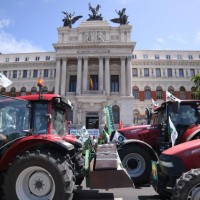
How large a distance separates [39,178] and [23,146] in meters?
0.72

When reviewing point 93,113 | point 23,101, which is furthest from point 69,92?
point 23,101

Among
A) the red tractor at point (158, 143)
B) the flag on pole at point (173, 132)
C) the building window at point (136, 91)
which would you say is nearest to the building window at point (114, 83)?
the building window at point (136, 91)

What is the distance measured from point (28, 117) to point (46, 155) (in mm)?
1039

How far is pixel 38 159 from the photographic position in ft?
13.6

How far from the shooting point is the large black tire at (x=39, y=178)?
4.06 meters

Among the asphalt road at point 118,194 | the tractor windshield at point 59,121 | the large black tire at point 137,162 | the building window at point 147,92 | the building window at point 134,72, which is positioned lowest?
the asphalt road at point 118,194

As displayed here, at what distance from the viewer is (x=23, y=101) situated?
4.82 m

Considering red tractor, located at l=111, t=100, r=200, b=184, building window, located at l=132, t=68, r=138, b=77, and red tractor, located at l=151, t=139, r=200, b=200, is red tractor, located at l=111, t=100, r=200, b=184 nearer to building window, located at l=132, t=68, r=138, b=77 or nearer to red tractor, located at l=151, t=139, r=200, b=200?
red tractor, located at l=151, t=139, r=200, b=200

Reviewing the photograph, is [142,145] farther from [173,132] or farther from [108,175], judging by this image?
[108,175]

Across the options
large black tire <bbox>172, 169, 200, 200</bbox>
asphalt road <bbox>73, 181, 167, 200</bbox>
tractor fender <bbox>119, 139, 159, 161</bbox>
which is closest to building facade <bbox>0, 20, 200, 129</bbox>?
tractor fender <bbox>119, 139, 159, 161</bbox>

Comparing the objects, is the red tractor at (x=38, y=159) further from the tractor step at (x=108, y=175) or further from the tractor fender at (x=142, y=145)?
the tractor fender at (x=142, y=145)

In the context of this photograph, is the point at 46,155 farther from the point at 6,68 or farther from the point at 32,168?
the point at 6,68

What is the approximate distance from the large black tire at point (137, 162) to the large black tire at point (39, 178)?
3.25 m

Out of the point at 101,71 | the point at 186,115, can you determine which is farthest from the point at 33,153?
the point at 101,71
